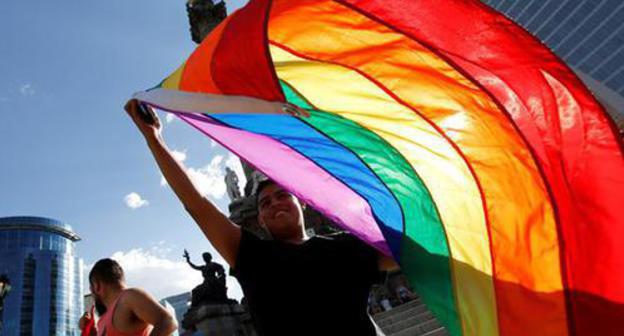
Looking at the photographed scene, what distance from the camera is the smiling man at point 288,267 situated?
6.79 ft

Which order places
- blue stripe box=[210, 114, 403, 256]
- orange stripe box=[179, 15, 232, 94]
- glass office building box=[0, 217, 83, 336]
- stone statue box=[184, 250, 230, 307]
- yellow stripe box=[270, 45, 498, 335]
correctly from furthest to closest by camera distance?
1. glass office building box=[0, 217, 83, 336]
2. stone statue box=[184, 250, 230, 307]
3. blue stripe box=[210, 114, 403, 256]
4. yellow stripe box=[270, 45, 498, 335]
5. orange stripe box=[179, 15, 232, 94]

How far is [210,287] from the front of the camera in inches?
559

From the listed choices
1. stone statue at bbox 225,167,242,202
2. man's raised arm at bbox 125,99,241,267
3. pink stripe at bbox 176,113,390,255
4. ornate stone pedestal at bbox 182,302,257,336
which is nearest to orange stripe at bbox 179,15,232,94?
man's raised arm at bbox 125,99,241,267

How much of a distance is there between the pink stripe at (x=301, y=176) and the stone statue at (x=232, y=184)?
17.2 m

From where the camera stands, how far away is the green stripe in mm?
2619

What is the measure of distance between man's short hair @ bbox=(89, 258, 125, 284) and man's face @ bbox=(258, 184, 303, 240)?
169 centimetres

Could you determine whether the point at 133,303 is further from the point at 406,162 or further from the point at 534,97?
the point at 534,97

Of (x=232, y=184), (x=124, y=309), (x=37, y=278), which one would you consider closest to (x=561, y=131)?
(x=124, y=309)

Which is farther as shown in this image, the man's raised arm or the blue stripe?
the blue stripe

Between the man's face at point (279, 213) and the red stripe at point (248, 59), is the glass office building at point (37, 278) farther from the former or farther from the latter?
the red stripe at point (248, 59)

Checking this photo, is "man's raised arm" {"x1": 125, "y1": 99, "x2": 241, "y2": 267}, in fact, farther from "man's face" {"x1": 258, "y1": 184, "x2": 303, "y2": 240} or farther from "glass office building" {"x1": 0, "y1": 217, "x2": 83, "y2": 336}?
"glass office building" {"x1": 0, "y1": 217, "x2": 83, "y2": 336}

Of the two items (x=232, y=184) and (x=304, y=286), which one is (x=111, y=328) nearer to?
(x=304, y=286)

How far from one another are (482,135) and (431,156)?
0.35 m

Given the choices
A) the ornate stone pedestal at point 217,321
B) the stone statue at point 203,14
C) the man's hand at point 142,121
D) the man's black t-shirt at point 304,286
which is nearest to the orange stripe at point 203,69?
the man's hand at point 142,121
